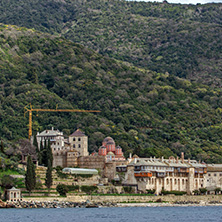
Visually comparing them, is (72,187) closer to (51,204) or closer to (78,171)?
(78,171)

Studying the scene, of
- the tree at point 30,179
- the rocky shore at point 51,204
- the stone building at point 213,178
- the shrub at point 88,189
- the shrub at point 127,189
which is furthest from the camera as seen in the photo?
the stone building at point 213,178

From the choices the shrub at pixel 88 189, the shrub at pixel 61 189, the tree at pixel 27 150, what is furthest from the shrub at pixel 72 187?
the tree at pixel 27 150

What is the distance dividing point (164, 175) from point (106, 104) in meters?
55.0

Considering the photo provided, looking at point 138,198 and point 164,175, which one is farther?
point 164,175

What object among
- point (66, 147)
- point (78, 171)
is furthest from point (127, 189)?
point (66, 147)

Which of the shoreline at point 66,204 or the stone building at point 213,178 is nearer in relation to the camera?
the shoreline at point 66,204

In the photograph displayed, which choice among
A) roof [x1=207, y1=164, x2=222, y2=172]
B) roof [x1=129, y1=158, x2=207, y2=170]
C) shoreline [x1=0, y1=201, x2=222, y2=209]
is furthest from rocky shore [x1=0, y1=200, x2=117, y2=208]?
roof [x1=207, y1=164, x2=222, y2=172]

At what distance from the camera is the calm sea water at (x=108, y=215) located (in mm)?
87688

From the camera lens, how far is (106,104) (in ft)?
570

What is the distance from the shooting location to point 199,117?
177750 millimetres

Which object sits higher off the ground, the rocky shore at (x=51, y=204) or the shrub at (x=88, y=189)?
the shrub at (x=88, y=189)

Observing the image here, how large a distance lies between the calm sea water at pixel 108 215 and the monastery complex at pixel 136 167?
10922mm

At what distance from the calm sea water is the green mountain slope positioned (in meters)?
34.0

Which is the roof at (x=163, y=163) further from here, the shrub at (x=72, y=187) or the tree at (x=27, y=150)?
the tree at (x=27, y=150)
